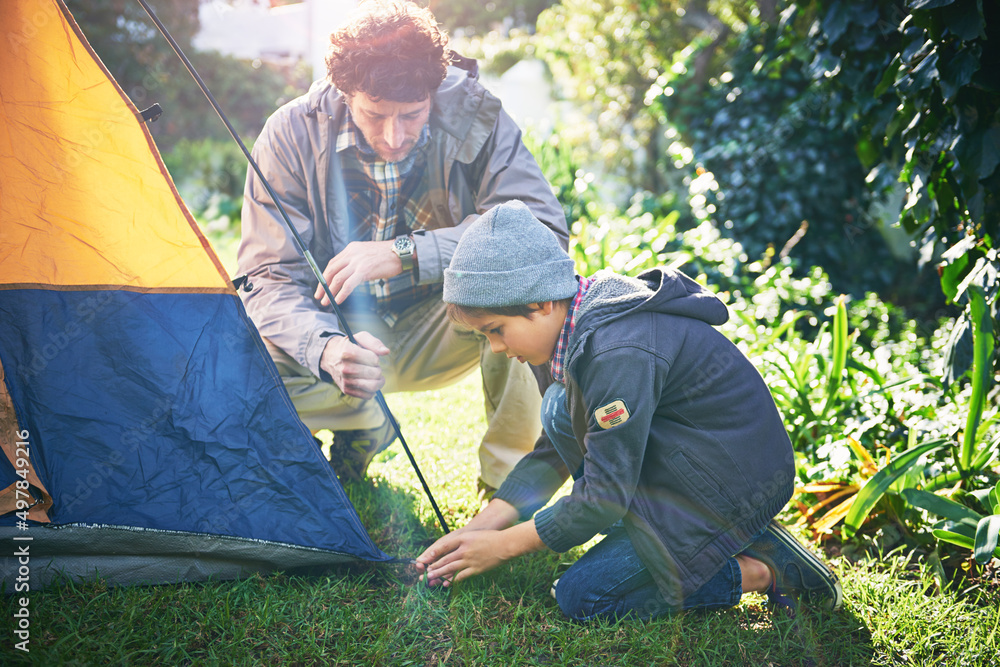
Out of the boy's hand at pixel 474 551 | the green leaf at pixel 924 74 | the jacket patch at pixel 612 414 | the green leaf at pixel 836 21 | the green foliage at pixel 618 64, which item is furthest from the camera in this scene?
the green foliage at pixel 618 64

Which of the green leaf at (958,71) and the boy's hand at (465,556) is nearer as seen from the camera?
the boy's hand at (465,556)

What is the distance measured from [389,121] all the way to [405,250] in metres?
0.37

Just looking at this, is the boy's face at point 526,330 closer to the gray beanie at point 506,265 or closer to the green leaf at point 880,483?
the gray beanie at point 506,265

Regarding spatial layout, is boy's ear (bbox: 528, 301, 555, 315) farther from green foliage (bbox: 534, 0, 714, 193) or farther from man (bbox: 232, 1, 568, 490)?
green foliage (bbox: 534, 0, 714, 193)

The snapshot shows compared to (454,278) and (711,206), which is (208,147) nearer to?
(711,206)

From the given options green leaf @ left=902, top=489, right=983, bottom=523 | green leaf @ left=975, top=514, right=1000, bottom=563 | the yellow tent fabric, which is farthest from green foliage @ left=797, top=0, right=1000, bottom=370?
the yellow tent fabric

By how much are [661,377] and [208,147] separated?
837cm

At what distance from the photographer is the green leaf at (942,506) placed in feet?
6.05

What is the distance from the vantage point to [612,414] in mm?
1472

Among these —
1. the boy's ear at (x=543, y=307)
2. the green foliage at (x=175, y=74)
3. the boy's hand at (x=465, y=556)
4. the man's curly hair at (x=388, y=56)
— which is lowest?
the boy's hand at (x=465, y=556)

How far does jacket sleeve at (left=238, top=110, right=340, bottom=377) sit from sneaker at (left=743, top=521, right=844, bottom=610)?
4.34ft

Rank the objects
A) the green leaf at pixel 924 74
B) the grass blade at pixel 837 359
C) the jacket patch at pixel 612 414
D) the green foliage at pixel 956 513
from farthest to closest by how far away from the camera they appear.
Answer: the grass blade at pixel 837 359 < the green leaf at pixel 924 74 < the green foliage at pixel 956 513 < the jacket patch at pixel 612 414

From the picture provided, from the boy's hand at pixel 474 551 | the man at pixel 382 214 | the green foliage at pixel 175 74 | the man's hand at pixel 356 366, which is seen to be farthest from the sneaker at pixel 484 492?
the green foliage at pixel 175 74

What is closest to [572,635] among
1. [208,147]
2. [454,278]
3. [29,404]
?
[454,278]
